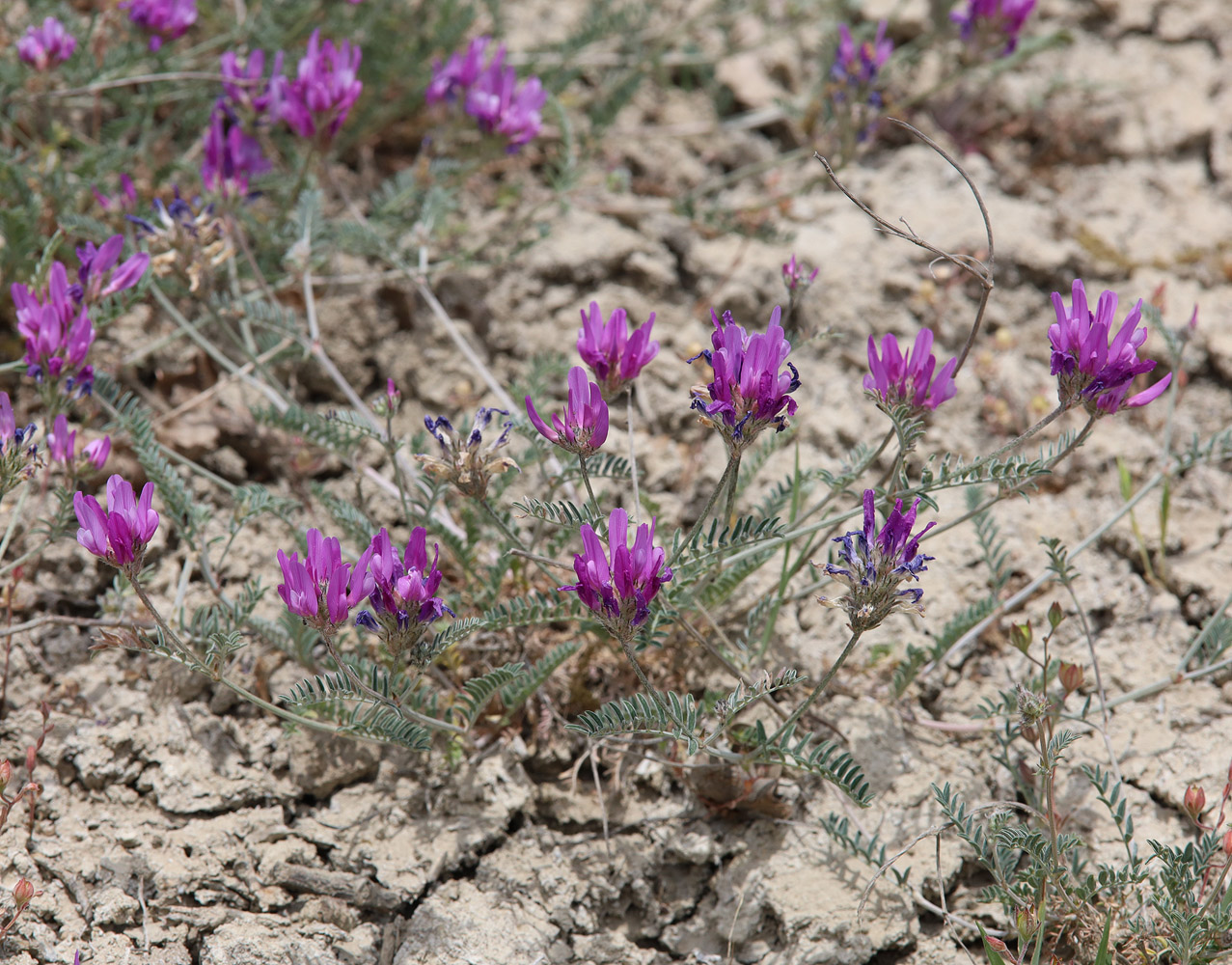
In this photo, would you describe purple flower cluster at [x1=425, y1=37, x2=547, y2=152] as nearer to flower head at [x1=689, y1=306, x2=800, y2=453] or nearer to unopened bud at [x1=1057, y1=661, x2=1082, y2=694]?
flower head at [x1=689, y1=306, x2=800, y2=453]

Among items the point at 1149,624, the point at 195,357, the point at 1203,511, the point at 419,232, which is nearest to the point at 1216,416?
the point at 1203,511

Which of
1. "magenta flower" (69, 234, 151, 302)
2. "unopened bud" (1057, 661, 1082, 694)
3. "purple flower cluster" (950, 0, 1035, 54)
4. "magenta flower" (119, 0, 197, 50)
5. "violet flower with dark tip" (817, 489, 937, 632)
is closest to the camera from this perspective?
"violet flower with dark tip" (817, 489, 937, 632)

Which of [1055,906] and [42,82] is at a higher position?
[42,82]

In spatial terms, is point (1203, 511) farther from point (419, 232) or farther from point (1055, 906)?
point (419, 232)

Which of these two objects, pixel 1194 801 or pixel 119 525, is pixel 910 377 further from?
pixel 119 525

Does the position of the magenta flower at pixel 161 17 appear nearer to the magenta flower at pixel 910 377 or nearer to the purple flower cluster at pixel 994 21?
the magenta flower at pixel 910 377

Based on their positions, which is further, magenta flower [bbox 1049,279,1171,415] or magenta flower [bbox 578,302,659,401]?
magenta flower [bbox 578,302,659,401]

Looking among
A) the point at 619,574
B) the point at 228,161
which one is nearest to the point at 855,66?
the point at 228,161

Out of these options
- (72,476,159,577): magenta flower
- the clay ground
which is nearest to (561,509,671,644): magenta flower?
the clay ground
